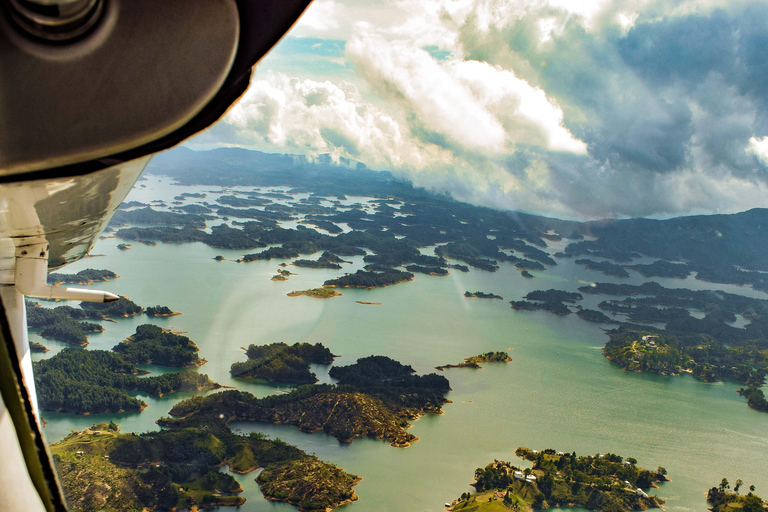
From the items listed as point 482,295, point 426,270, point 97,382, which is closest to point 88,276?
point 97,382

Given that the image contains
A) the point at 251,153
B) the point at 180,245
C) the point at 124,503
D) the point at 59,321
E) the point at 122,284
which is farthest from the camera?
the point at 251,153

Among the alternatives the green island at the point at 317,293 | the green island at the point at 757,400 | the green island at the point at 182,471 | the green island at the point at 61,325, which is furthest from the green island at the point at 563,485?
the green island at the point at 61,325

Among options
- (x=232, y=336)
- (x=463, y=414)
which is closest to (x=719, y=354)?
(x=463, y=414)

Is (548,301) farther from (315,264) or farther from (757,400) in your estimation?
(315,264)

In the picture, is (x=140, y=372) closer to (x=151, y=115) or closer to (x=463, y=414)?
(x=463, y=414)

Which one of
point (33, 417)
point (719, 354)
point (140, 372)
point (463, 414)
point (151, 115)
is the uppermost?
point (151, 115)

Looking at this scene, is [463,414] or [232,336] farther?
[232,336]

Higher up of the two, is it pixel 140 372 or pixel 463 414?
pixel 463 414
